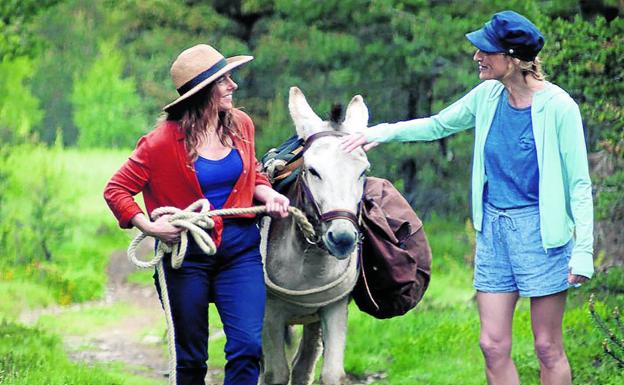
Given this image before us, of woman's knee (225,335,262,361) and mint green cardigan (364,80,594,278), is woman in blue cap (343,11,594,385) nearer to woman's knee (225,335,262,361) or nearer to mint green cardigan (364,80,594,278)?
mint green cardigan (364,80,594,278)

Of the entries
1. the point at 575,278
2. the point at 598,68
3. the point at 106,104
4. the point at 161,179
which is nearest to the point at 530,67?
the point at 575,278

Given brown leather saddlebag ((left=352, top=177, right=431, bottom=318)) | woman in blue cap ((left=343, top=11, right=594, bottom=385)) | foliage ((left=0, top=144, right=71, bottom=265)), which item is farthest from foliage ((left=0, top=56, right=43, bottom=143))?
woman in blue cap ((left=343, top=11, right=594, bottom=385))

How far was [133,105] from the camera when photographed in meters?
33.9

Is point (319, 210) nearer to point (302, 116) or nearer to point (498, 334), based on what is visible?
point (302, 116)

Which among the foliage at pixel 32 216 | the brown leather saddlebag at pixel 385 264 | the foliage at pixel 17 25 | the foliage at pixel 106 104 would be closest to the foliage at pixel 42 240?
the foliage at pixel 32 216

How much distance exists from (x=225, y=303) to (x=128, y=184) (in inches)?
28.2

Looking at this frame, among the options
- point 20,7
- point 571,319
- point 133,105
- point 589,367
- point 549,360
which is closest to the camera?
point 549,360

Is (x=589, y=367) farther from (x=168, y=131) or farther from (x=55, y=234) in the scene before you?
(x=55, y=234)

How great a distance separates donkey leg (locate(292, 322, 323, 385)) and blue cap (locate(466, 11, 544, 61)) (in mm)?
2536

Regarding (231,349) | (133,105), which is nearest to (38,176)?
(231,349)

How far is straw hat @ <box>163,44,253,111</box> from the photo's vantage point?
568cm

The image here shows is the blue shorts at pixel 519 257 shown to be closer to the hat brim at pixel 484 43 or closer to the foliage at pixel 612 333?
the hat brim at pixel 484 43

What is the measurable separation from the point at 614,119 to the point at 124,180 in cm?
397

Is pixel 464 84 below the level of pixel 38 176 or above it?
above
